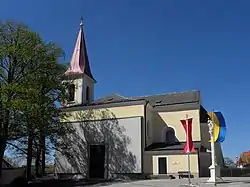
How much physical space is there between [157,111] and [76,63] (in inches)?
527

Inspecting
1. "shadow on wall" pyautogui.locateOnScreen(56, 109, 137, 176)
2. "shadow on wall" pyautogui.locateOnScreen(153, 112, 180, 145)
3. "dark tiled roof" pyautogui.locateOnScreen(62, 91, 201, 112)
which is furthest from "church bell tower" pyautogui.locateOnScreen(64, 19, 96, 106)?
"shadow on wall" pyautogui.locateOnScreen(153, 112, 180, 145)

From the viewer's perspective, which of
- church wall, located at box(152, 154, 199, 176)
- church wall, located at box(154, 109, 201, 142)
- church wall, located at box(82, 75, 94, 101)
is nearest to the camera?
church wall, located at box(152, 154, 199, 176)

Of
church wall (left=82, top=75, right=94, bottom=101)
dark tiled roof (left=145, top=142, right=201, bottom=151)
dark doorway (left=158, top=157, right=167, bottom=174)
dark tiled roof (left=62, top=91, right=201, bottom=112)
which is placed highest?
church wall (left=82, top=75, right=94, bottom=101)

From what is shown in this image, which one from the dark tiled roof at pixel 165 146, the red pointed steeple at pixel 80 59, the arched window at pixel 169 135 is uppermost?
the red pointed steeple at pixel 80 59

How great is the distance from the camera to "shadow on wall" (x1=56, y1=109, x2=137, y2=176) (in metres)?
36.3

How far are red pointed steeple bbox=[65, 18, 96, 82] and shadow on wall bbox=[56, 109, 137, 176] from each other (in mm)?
7386

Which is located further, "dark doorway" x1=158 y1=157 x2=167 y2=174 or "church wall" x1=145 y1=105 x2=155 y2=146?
"church wall" x1=145 y1=105 x2=155 y2=146

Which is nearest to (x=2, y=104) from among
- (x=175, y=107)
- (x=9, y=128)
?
(x=9, y=128)

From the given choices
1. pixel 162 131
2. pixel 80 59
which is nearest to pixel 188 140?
pixel 162 131

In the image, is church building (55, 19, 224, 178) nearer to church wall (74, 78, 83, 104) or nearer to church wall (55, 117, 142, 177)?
church wall (55, 117, 142, 177)

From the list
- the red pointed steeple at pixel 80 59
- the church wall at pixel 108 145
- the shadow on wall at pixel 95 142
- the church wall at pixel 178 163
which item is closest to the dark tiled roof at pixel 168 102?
the shadow on wall at pixel 95 142

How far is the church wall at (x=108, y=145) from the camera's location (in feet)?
118

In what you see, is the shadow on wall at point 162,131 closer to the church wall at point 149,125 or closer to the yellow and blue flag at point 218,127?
the church wall at point 149,125

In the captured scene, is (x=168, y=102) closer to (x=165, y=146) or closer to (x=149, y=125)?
(x=149, y=125)
